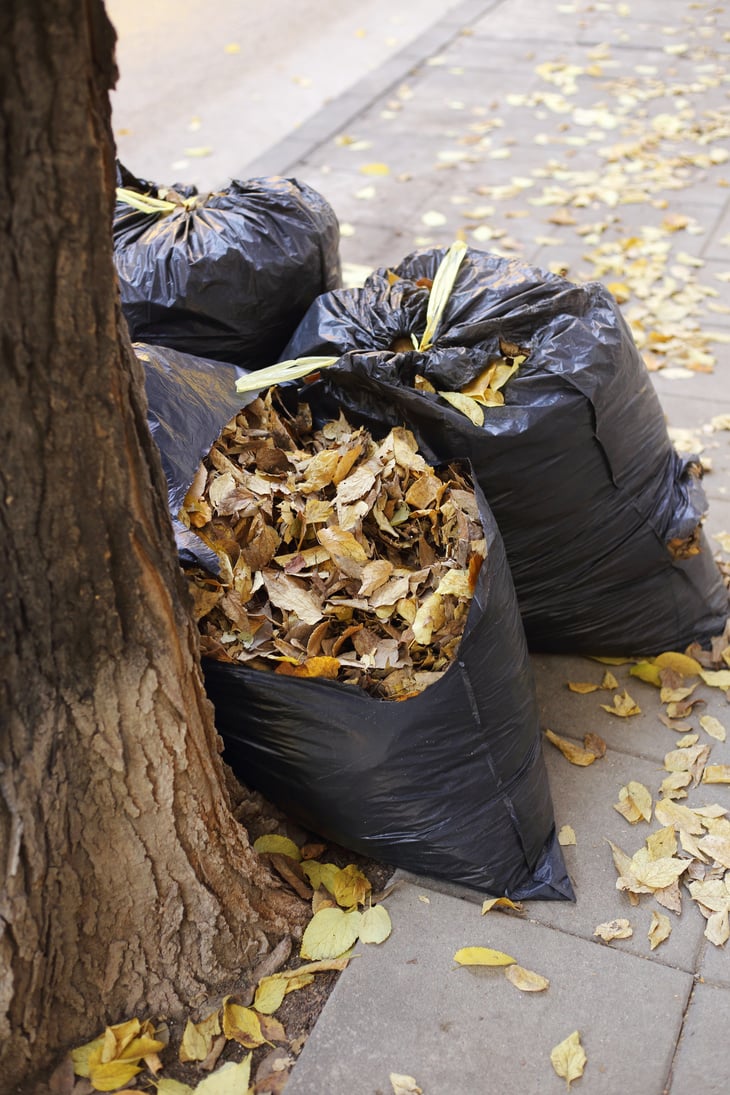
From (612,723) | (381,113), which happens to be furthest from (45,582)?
(381,113)

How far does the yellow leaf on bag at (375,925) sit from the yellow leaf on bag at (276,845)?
201 millimetres

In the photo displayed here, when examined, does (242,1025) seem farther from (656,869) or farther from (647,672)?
(647,672)

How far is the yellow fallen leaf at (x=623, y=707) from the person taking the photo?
2566 millimetres

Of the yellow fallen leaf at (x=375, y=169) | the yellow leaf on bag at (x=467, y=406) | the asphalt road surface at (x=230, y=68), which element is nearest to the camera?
the yellow leaf on bag at (x=467, y=406)

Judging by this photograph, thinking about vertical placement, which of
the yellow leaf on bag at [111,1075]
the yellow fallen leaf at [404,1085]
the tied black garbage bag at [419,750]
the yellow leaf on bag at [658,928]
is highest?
the tied black garbage bag at [419,750]

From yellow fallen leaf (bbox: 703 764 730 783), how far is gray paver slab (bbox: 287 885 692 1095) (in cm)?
50

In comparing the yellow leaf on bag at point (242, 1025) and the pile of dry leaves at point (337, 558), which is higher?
the pile of dry leaves at point (337, 558)

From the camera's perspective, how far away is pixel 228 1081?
183 centimetres

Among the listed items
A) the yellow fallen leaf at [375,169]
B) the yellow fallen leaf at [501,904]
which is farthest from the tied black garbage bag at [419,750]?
the yellow fallen leaf at [375,169]

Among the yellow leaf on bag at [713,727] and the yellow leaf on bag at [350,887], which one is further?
the yellow leaf on bag at [713,727]

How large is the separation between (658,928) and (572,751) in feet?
1.60

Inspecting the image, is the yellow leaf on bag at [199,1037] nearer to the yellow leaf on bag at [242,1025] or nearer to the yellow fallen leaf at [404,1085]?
the yellow leaf on bag at [242,1025]

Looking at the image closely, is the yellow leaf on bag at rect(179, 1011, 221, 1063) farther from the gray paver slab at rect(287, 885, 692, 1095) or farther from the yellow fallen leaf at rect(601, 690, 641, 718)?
the yellow fallen leaf at rect(601, 690, 641, 718)

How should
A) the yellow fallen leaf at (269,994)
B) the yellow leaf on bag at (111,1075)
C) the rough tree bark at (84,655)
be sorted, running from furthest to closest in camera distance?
1. the yellow fallen leaf at (269,994)
2. the yellow leaf on bag at (111,1075)
3. the rough tree bark at (84,655)
